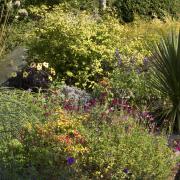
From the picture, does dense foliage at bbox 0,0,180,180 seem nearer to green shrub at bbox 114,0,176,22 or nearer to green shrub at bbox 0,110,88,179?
green shrub at bbox 0,110,88,179

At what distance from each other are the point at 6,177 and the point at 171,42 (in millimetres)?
4225

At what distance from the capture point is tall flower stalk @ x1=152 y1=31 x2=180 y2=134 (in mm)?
8180

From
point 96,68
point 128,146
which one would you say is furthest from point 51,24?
point 128,146

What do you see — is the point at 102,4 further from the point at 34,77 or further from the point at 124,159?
the point at 124,159

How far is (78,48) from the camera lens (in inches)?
395

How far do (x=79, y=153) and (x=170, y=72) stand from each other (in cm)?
337

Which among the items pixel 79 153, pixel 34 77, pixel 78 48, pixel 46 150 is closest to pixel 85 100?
pixel 34 77

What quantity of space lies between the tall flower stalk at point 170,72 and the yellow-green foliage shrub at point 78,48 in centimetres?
141

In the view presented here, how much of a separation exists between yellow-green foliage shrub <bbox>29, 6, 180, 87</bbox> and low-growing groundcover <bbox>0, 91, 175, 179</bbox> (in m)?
4.15

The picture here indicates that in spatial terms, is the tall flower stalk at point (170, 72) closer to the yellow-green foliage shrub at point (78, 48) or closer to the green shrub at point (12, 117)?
the yellow-green foliage shrub at point (78, 48)

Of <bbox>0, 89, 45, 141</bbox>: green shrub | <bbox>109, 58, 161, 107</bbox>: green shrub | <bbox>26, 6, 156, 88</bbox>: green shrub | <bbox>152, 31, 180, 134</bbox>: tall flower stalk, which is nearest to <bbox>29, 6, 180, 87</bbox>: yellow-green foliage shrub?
<bbox>26, 6, 156, 88</bbox>: green shrub

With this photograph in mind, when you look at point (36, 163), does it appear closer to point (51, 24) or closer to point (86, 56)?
point (86, 56)

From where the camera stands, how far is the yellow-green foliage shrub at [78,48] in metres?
9.98

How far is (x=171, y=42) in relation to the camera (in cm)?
824
